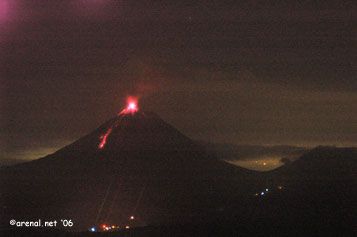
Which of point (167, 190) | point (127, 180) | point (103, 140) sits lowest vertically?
point (167, 190)

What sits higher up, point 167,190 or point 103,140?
point 103,140

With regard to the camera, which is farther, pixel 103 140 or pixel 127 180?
pixel 103 140

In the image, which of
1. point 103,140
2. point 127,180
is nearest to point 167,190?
point 127,180

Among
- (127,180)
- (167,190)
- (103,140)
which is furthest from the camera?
(103,140)

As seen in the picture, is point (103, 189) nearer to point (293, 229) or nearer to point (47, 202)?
point (47, 202)

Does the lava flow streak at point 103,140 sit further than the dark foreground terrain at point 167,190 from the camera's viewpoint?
Yes

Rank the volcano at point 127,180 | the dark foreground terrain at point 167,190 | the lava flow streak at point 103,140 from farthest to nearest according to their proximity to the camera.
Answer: the lava flow streak at point 103,140
the volcano at point 127,180
the dark foreground terrain at point 167,190

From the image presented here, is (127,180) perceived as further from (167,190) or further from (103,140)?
(103,140)

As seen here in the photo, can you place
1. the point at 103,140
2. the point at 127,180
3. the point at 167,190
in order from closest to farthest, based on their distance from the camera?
1. the point at 167,190
2. the point at 127,180
3. the point at 103,140

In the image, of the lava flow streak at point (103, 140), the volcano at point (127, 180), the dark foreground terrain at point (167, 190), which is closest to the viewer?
the dark foreground terrain at point (167, 190)
